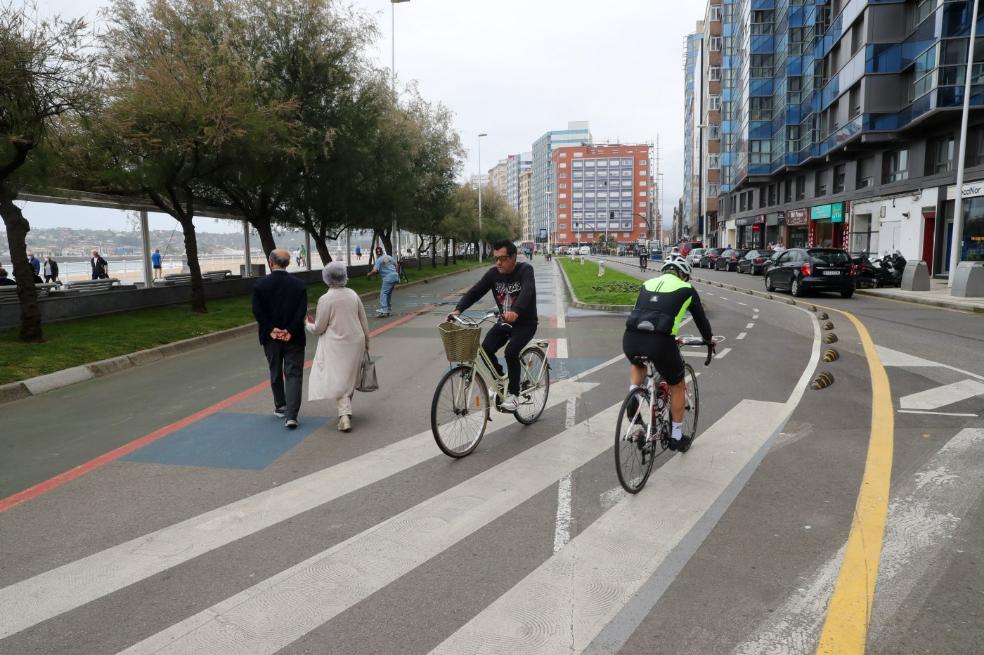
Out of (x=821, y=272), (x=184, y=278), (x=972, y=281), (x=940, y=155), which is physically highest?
(x=940, y=155)

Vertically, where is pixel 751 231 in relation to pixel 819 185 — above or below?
below

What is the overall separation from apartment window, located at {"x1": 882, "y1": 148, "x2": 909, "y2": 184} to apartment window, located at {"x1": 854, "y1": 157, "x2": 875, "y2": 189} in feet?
2.99

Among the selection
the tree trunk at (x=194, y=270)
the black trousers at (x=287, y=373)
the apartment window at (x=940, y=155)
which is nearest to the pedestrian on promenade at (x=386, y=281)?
the tree trunk at (x=194, y=270)

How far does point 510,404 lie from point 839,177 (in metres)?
41.4

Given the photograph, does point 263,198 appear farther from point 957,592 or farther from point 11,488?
point 957,592

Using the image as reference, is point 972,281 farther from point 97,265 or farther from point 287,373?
point 97,265

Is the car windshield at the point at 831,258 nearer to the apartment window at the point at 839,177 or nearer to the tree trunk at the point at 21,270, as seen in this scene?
the tree trunk at the point at 21,270

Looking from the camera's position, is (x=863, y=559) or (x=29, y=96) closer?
(x=863, y=559)

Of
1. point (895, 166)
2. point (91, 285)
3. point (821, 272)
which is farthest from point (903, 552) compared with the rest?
point (895, 166)

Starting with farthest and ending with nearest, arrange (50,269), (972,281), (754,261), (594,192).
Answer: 1. (594,192)
2. (754,261)
3. (50,269)
4. (972,281)

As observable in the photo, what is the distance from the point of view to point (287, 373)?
680cm

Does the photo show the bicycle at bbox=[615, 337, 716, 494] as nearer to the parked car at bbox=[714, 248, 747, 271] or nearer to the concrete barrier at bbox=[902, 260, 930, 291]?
the concrete barrier at bbox=[902, 260, 930, 291]

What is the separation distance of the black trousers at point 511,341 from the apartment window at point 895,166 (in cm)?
3365

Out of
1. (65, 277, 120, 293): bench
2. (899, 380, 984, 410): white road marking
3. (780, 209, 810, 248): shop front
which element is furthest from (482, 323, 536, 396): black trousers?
(780, 209, 810, 248): shop front
